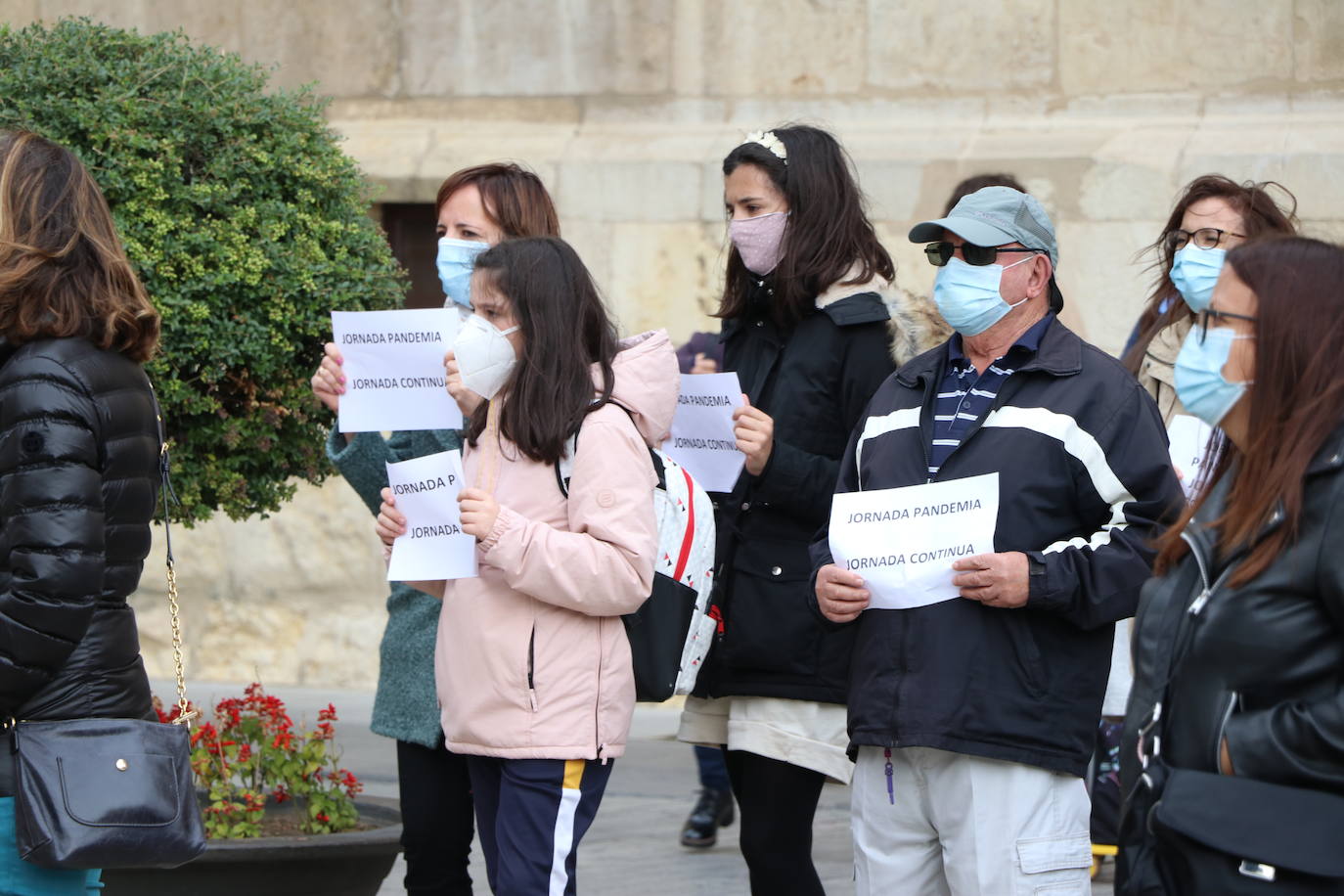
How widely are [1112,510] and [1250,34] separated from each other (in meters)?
4.67

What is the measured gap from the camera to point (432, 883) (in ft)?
14.7

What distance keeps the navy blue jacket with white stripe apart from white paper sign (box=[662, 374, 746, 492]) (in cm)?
71

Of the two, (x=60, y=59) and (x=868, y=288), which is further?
(x=60, y=59)

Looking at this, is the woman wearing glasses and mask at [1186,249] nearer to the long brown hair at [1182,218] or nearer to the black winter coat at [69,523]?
the long brown hair at [1182,218]

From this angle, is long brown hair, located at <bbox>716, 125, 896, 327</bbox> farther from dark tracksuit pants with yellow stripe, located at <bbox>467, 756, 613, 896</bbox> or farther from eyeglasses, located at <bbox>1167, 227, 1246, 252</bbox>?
dark tracksuit pants with yellow stripe, located at <bbox>467, 756, 613, 896</bbox>

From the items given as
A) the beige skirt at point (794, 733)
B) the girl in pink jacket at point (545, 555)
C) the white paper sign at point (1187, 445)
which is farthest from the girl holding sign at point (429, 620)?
the white paper sign at point (1187, 445)

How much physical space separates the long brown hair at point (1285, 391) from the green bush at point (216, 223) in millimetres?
2930

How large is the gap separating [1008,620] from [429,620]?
5.41ft

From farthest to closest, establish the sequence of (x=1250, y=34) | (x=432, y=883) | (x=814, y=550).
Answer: (x=1250, y=34)
(x=432, y=883)
(x=814, y=550)

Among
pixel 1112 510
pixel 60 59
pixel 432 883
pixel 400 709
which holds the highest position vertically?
pixel 60 59

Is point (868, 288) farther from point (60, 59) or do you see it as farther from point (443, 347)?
point (60, 59)

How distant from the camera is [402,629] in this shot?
4.73 meters

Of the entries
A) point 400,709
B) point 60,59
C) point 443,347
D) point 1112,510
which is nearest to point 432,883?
point 400,709

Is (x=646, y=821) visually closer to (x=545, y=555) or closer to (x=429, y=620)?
(x=429, y=620)
